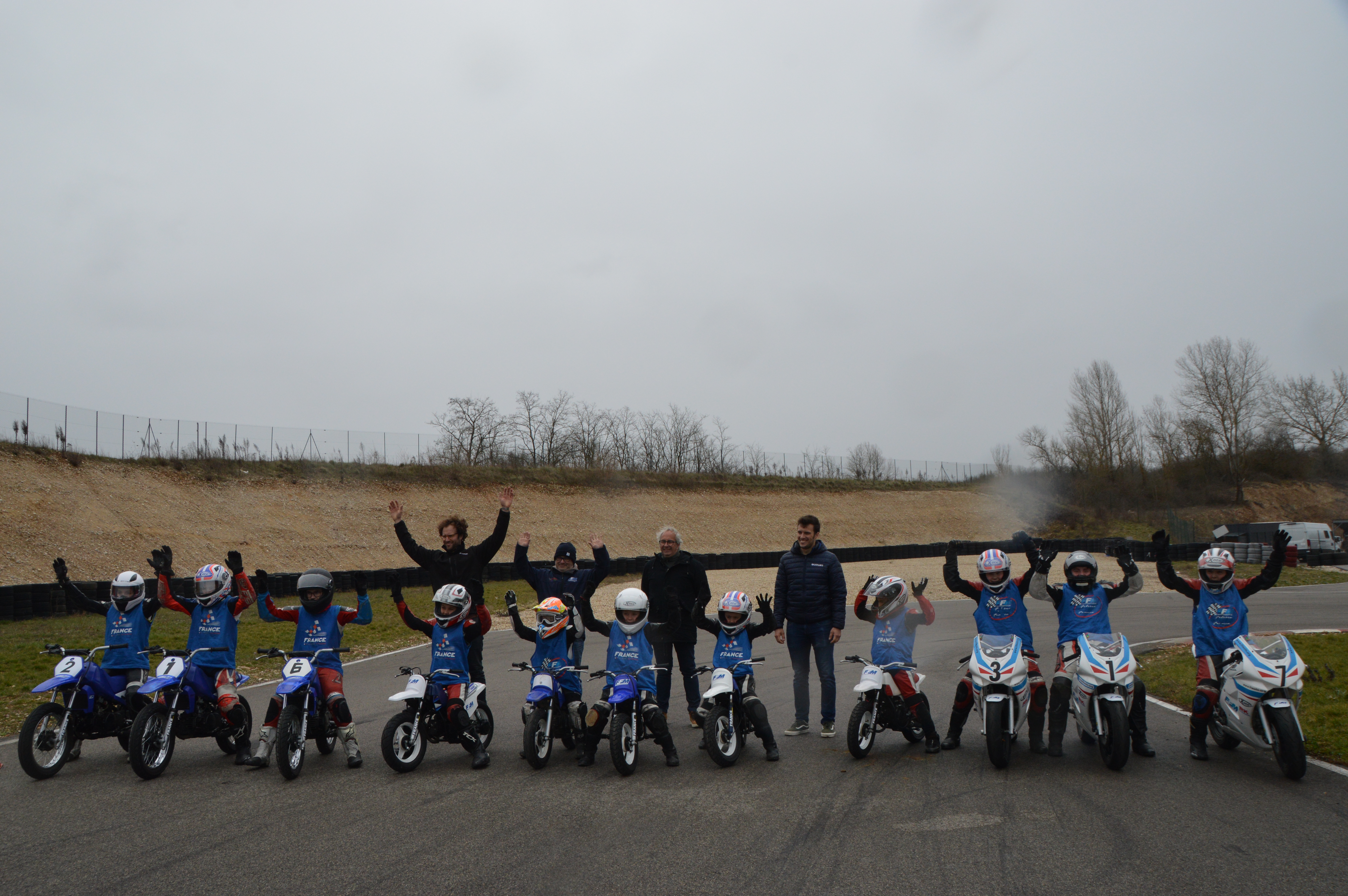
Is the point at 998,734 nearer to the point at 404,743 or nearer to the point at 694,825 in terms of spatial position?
the point at 694,825

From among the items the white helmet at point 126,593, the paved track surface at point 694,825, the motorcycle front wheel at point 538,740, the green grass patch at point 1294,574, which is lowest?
the green grass patch at point 1294,574

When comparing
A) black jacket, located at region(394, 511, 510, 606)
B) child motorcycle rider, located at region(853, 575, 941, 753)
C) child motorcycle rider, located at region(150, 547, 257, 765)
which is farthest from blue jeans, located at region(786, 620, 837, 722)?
child motorcycle rider, located at region(150, 547, 257, 765)

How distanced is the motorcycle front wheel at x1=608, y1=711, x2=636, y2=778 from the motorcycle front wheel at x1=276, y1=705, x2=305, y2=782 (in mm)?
2552

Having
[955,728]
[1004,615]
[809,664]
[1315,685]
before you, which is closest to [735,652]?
[809,664]

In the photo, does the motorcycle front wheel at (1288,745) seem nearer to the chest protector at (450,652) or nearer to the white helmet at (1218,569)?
the white helmet at (1218,569)

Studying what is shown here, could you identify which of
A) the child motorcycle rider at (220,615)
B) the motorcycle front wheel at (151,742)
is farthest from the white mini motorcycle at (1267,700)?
the motorcycle front wheel at (151,742)

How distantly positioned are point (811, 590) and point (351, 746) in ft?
14.8

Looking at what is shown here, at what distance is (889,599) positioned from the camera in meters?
7.98

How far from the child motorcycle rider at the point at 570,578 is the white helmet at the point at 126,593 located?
12.1 feet

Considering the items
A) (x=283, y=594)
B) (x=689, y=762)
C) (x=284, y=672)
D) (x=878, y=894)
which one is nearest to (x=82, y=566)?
(x=283, y=594)

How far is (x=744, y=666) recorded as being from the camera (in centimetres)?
780

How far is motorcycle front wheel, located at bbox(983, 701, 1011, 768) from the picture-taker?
6.80 m

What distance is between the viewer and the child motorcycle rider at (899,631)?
7605 millimetres

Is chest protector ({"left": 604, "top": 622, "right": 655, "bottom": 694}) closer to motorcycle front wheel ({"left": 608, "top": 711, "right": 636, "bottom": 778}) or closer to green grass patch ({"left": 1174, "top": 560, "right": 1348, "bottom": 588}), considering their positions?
motorcycle front wheel ({"left": 608, "top": 711, "right": 636, "bottom": 778})
